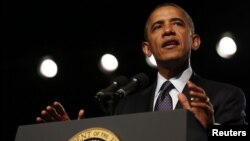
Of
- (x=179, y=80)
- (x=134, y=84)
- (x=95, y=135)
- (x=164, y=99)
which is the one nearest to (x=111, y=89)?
(x=134, y=84)

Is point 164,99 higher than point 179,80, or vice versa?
point 179,80

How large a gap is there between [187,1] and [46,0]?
1.28 m

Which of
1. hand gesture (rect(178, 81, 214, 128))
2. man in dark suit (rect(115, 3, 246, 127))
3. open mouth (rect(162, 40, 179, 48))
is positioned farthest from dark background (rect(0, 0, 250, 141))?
hand gesture (rect(178, 81, 214, 128))

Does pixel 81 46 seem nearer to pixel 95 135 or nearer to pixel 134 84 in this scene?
pixel 134 84

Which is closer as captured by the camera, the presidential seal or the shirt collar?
the presidential seal

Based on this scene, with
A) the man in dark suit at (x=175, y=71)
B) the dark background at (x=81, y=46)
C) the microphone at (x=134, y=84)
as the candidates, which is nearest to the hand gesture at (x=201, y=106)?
the man in dark suit at (x=175, y=71)

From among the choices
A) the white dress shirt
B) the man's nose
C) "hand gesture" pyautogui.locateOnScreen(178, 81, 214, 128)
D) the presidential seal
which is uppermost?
the man's nose

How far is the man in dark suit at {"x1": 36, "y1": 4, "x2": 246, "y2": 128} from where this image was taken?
1.65 meters

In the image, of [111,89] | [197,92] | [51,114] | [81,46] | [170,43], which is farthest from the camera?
[81,46]

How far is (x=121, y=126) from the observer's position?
4.22 ft

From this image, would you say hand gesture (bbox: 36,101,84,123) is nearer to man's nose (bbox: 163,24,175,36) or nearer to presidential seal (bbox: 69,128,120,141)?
presidential seal (bbox: 69,128,120,141)

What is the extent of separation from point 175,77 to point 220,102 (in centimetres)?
30

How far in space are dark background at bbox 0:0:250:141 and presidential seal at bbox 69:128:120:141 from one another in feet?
9.24

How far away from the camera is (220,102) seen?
1.67 meters
